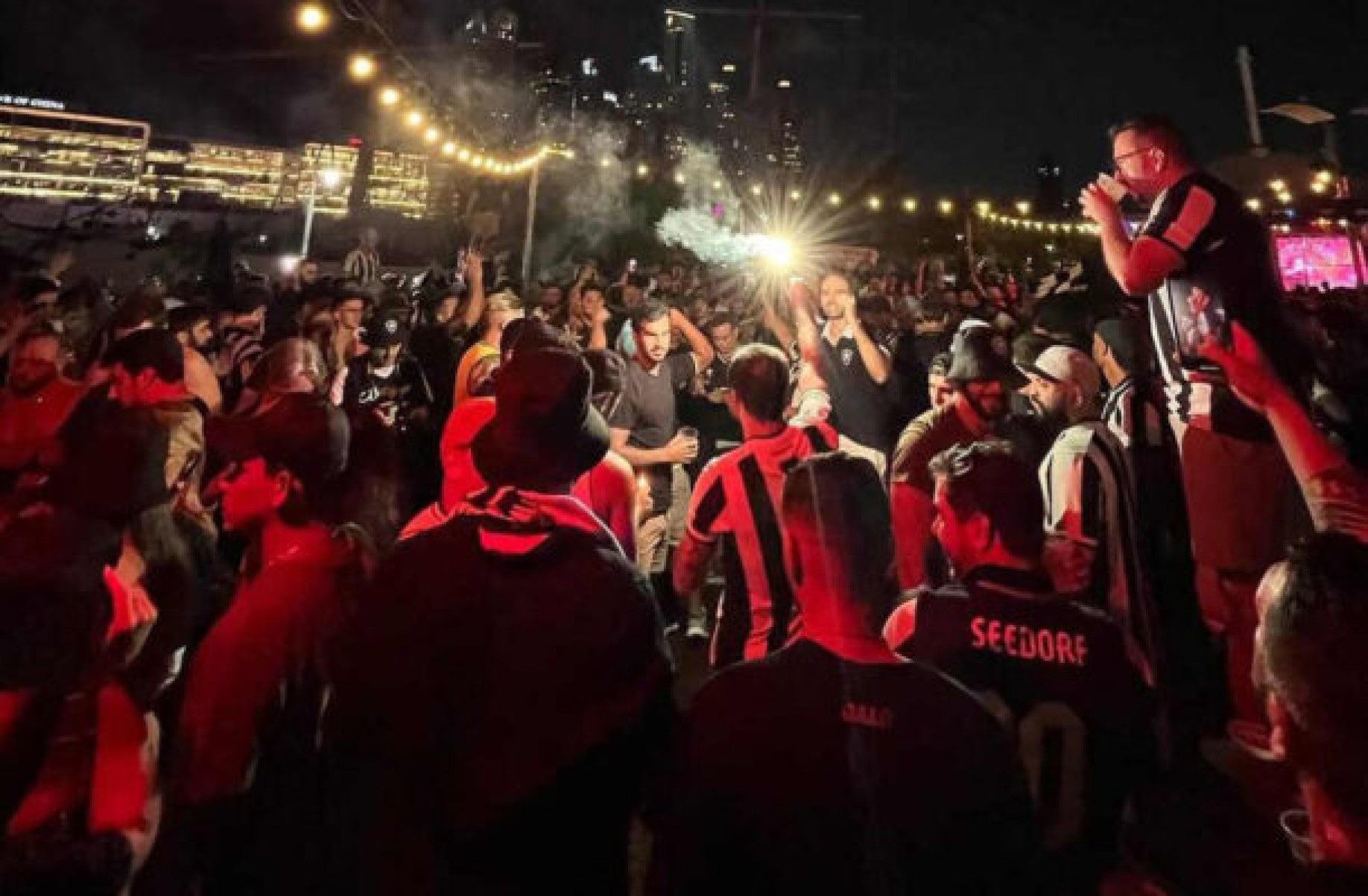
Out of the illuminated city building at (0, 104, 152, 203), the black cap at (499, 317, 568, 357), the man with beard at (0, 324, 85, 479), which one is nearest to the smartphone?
the black cap at (499, 317, 568, 357)

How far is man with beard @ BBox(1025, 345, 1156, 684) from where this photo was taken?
296 centimetres

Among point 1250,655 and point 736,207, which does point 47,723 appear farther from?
point 736,207

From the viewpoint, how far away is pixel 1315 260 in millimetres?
13812

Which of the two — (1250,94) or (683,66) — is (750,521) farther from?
(683,66)

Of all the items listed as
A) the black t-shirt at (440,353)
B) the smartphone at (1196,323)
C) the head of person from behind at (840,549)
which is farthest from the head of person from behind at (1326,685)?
the black t-shirt at (440,353)

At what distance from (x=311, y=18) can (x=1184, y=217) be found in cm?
1286

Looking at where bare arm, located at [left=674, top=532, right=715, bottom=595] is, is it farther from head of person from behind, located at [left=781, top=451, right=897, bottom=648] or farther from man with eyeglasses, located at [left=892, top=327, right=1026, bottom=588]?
head of person from behind, located at [left=781, top=451, right=897, bottom=648]

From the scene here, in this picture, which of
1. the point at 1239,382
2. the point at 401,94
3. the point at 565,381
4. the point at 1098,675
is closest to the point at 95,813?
the point at 565,381

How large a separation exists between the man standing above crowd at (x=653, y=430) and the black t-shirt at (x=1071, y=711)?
339 cm

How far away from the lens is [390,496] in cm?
402

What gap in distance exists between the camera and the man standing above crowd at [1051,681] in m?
1.95

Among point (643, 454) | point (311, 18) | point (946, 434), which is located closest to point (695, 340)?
point (643, 454)

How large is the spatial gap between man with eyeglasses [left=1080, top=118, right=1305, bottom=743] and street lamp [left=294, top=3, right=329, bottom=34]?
12.1 m

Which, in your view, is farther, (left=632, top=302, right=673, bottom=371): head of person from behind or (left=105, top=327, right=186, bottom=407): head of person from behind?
(left=632, top=302, right=673, bottom=371): head of person from behind
